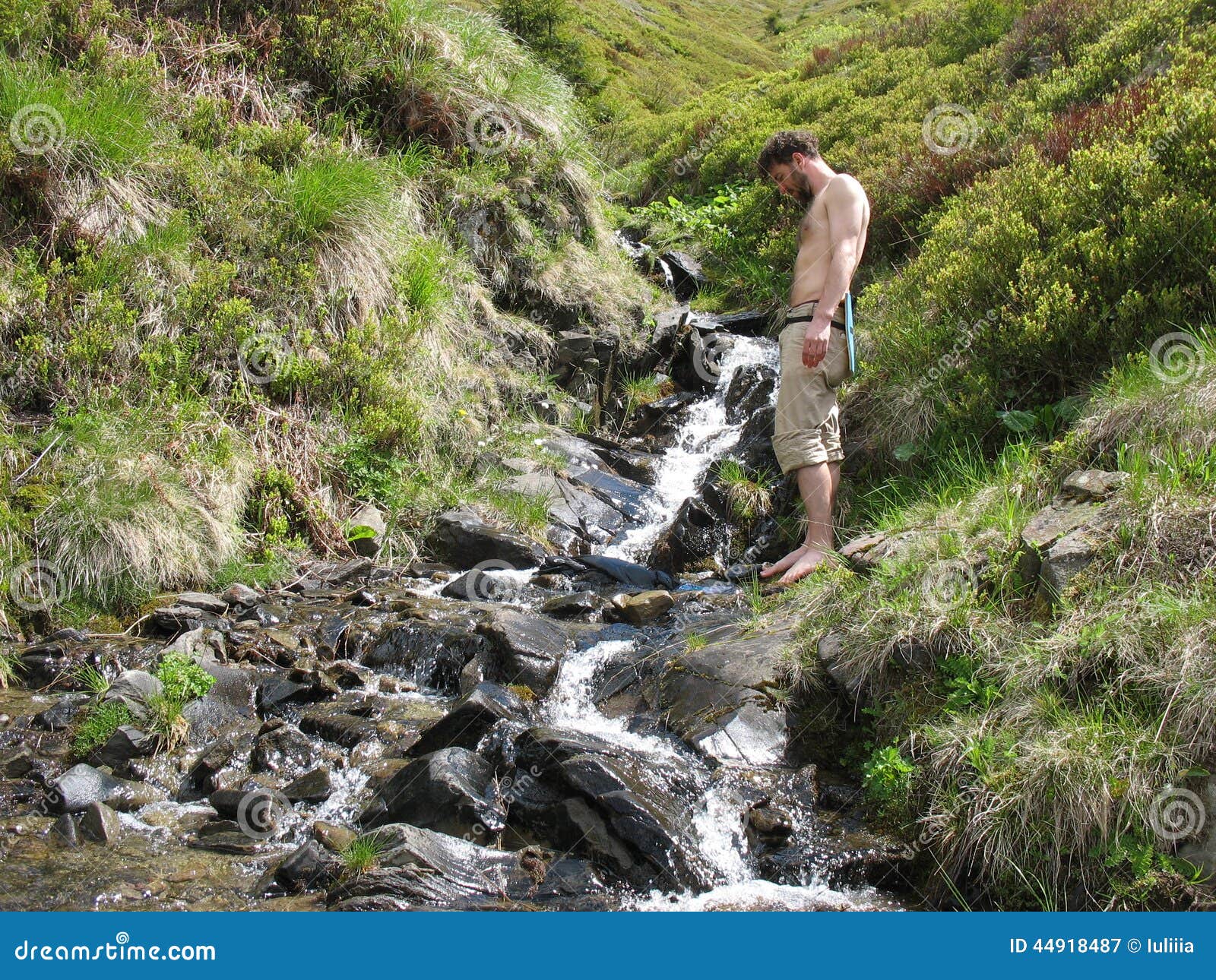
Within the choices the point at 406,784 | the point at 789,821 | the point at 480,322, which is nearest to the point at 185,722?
the point at 406,784

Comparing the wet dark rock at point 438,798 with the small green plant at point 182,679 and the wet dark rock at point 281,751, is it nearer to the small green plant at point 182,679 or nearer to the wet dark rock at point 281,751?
the wet dark rock at point 281,751

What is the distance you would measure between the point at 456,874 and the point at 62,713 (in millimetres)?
2485

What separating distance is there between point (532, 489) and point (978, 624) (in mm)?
4750

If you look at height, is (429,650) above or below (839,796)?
below

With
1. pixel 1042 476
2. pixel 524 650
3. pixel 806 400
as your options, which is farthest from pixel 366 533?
pixel 1042 476

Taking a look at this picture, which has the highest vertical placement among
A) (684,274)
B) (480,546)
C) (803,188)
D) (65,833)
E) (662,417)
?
(803,188)

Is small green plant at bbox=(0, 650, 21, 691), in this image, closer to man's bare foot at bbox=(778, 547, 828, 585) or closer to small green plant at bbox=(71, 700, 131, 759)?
small green plant at bbox=(71, 700, 131, 759)

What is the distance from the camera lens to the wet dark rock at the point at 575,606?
6.12 metres

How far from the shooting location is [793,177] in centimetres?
618

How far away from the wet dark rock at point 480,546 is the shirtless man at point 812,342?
1.98 m

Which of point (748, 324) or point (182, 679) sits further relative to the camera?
point (748, 324)

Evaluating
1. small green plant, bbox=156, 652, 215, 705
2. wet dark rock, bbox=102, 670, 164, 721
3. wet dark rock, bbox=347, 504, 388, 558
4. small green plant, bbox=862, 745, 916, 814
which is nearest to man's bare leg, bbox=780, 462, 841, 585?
small green plant, bbox=862, 745, 916, 814

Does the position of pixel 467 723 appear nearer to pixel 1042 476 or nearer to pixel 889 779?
pixel 889 779

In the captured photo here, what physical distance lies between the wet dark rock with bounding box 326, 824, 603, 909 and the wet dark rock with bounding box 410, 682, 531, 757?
75cm
